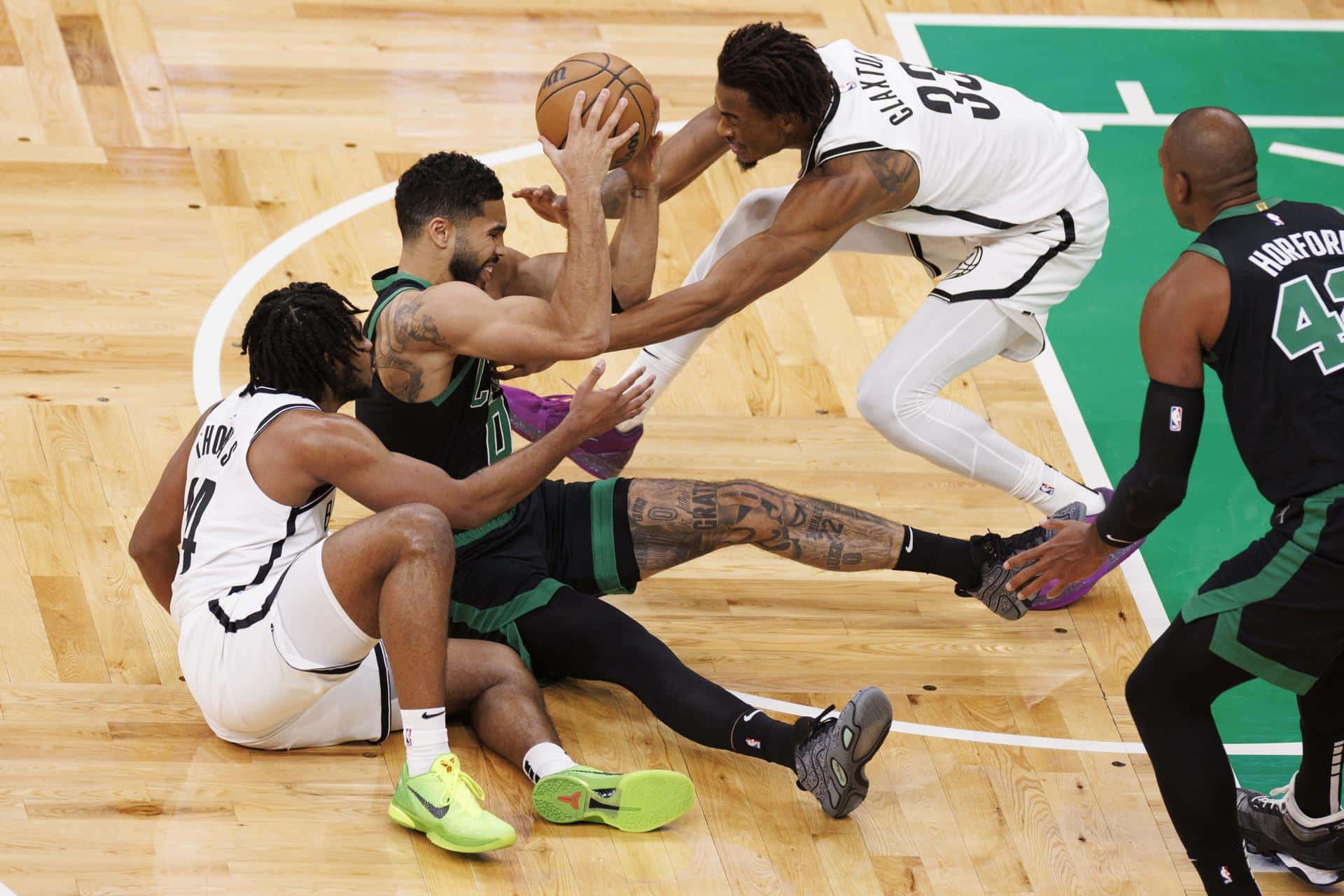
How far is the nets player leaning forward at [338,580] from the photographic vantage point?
436cm

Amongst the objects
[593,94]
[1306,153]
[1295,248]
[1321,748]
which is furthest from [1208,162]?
[1306,153]

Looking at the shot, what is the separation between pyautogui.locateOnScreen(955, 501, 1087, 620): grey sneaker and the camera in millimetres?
5371

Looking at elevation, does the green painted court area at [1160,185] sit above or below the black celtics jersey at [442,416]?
below

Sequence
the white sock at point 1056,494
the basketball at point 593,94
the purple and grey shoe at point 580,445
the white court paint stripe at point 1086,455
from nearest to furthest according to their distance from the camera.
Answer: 1. the basketball at point 593,94
2. the white sock at point 1056,494
3. the white court paint stripe at point 1086,455
4. the purple and grey shoe at point 580,445

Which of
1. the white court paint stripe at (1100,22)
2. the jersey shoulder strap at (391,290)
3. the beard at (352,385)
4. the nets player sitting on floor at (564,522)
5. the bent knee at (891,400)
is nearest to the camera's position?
the beard at (352,385)

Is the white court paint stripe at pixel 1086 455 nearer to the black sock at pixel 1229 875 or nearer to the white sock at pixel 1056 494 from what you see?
the white sock at pixel 1056 494

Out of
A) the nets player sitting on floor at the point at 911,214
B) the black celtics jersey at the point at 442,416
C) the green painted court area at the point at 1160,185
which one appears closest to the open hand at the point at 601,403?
the black celtics jersey at the point at 442,416

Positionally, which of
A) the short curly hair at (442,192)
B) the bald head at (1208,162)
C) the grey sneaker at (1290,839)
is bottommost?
the grey sneaker at (1290,839)

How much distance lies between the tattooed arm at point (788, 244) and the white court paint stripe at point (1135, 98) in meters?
3.69

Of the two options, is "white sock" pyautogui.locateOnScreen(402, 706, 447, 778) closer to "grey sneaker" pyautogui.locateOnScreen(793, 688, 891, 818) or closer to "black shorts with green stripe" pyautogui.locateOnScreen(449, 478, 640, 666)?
"black shorts with green stripe" pyautogui.locateOnScreen(449, 478, 640, 666)

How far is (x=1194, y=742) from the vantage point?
4230 millimetres

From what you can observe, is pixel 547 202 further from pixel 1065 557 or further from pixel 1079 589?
pixel 1079 589

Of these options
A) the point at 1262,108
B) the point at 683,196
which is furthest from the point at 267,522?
the point at 1262,108

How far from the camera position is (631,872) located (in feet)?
14.8
